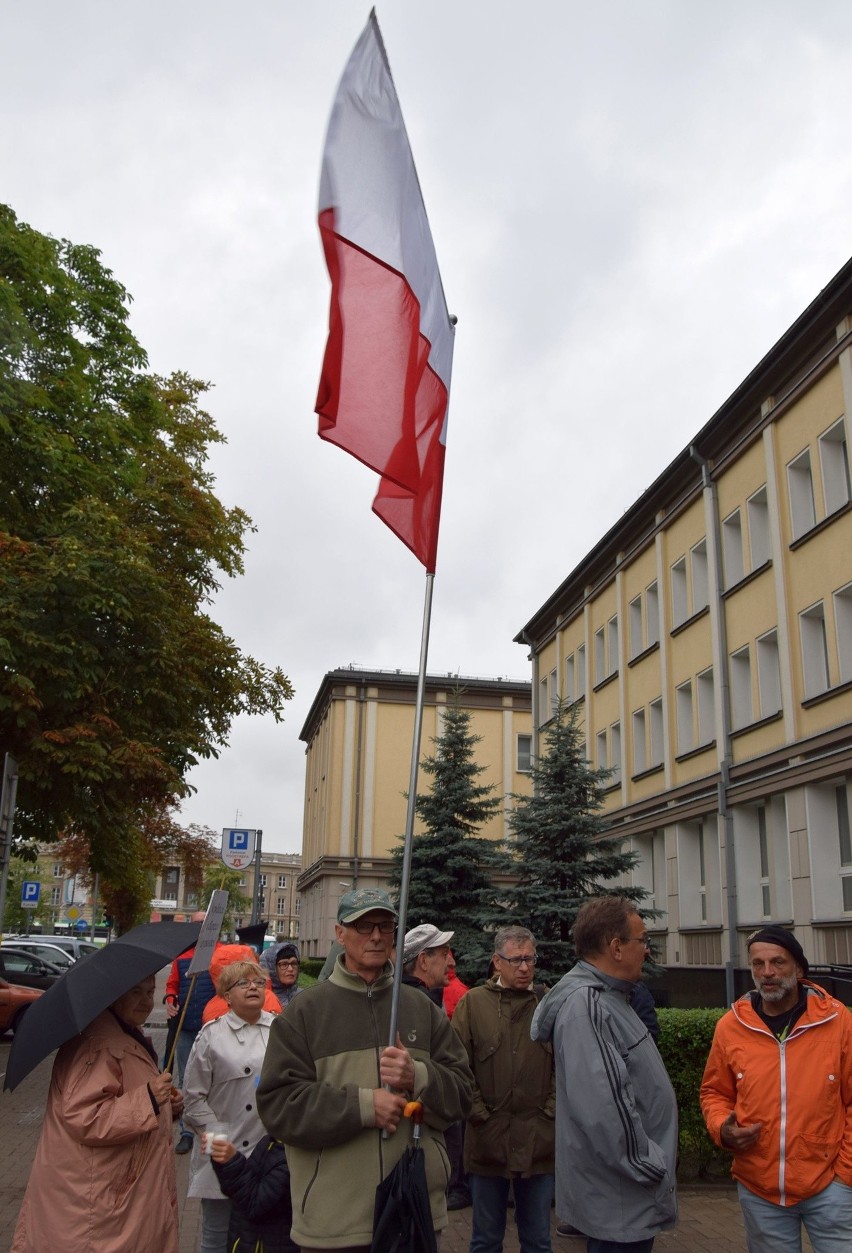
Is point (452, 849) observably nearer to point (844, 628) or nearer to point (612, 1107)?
point (844, 628)

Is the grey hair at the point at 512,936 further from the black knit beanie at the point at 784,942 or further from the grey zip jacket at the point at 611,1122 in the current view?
the grey zip jacket at the point at 611,1122

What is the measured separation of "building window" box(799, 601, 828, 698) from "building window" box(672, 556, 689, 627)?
246 inches

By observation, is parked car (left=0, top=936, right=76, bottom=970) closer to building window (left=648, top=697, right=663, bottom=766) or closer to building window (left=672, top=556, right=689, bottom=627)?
building window (left=648, top=697, right=663, bottom=766)

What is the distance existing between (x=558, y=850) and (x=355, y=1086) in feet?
38.6

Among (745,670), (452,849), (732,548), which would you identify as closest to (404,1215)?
(452,849)

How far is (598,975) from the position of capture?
4.54 meters

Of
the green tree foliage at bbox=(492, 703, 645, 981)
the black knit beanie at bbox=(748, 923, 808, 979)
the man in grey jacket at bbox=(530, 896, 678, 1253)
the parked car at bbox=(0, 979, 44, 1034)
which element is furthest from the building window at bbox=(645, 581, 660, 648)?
the man in grey jacket at bbox=(530, 896, 678, 1253)

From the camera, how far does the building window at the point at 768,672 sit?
22.9 metres

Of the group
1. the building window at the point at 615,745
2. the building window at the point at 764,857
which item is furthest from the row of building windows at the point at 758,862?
the building window at the point at 615,745

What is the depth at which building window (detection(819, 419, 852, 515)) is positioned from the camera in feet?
67.4

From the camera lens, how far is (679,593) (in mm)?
28312

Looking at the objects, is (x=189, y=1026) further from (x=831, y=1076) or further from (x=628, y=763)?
(x=628, y=763)

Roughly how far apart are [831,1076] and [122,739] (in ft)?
45.0

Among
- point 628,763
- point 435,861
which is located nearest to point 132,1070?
point 435,861
